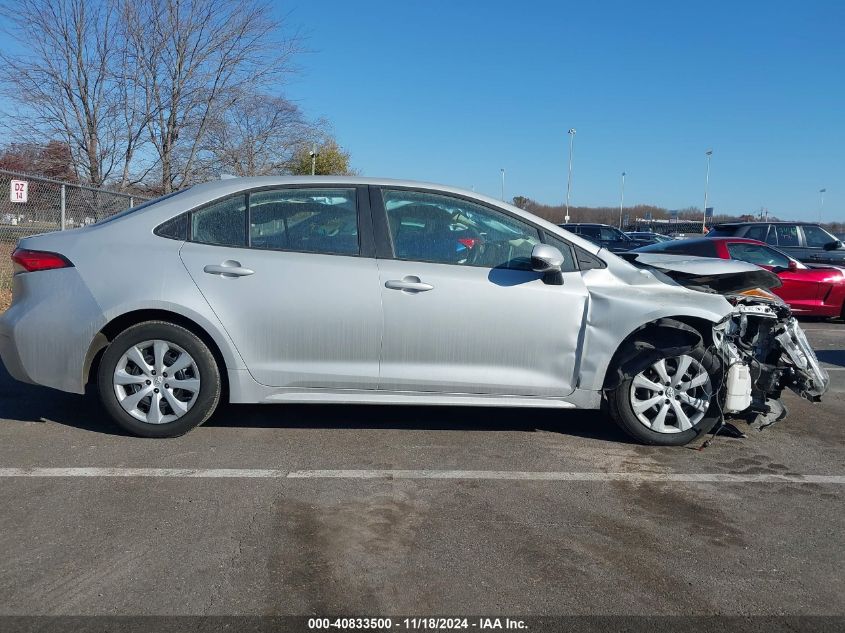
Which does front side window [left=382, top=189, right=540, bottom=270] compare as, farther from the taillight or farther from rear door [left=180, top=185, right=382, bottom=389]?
the taillight

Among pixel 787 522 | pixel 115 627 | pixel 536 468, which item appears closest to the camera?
pixel 115 627

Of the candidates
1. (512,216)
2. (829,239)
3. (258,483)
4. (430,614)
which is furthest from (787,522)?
(829,239)

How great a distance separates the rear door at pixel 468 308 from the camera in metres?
4.76

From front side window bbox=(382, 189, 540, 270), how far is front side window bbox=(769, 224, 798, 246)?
1120 cm

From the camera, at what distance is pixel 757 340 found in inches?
208

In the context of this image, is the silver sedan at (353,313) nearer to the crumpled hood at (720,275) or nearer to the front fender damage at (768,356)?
the front fender damage at (768,356)

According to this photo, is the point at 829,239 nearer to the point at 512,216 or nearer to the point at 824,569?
the point at 512,216

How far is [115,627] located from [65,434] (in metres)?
2.60

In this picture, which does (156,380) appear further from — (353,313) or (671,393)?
(671,393)

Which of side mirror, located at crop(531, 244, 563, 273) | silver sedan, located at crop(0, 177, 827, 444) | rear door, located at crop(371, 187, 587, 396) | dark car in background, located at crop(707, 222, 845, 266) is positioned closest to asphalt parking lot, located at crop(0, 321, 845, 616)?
silver sedan, located at crop(0, 177, 827, 444)

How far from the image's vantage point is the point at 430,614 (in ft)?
9.46

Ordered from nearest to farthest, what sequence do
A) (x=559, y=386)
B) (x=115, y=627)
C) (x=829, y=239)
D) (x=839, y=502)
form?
(x=115, y=627) < (x=839, y=502) < (x=559, y=386) < (x=829, y=239)

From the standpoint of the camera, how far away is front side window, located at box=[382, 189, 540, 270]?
4883 mm

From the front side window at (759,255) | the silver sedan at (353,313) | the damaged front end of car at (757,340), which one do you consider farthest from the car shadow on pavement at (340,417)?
the front side window at (759,255)
